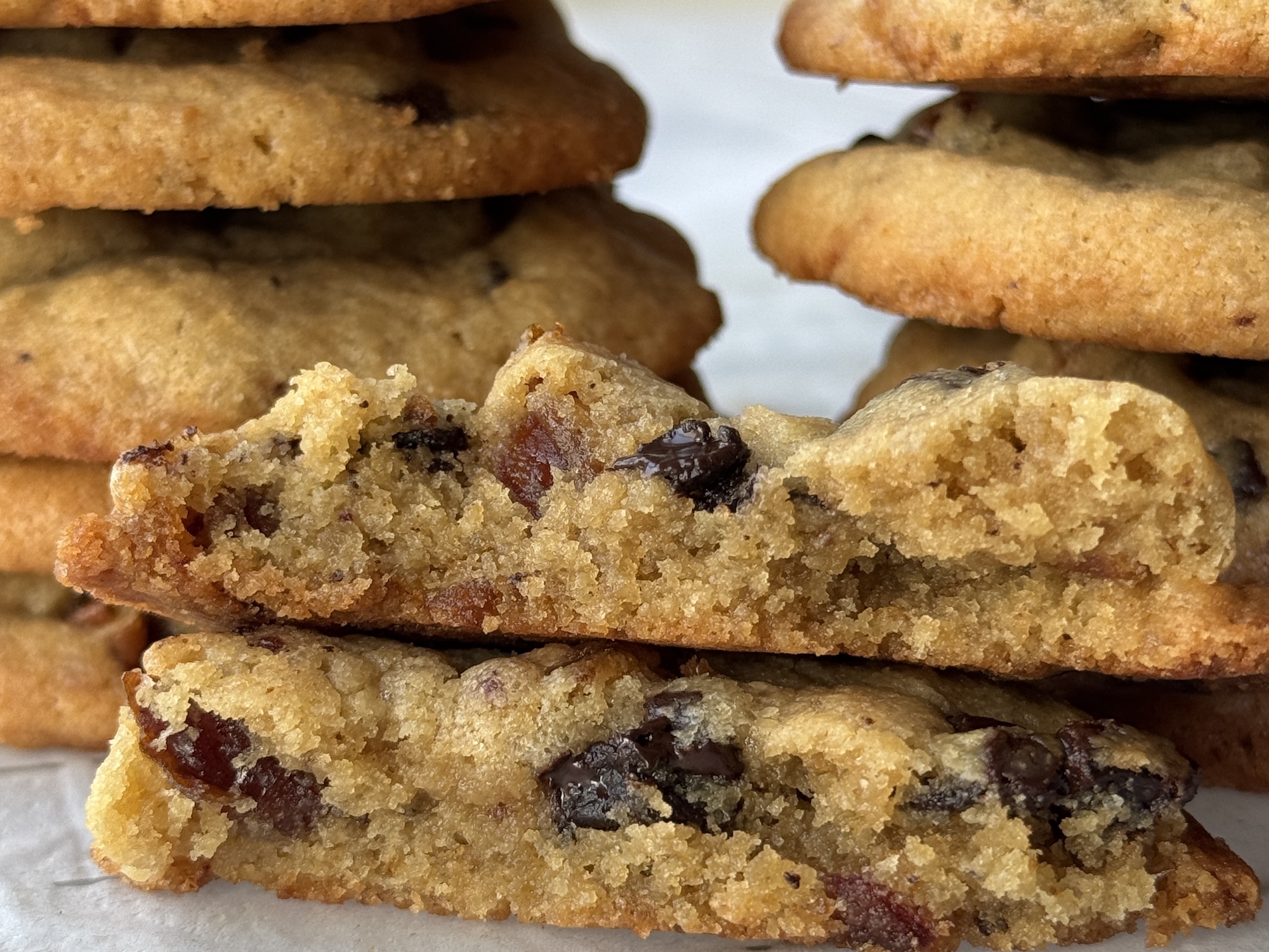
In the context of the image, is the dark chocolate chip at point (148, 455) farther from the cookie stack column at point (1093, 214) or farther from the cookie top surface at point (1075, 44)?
the cookie top surface at point (1075, 44)

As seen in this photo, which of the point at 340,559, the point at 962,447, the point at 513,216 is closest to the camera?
the point at 962,447

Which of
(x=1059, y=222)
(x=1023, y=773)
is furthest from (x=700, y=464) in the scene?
(x=1059, y=222)

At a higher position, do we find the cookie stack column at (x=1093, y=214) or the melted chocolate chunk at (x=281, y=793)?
the cookie stack column at (x=1093, y=214)

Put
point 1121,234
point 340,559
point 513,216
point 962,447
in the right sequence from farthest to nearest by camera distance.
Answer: point 513,216 < point 1121,234 < point 340,559 < point 962,447

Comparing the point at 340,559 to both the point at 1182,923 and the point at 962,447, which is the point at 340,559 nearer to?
the point at 962,447

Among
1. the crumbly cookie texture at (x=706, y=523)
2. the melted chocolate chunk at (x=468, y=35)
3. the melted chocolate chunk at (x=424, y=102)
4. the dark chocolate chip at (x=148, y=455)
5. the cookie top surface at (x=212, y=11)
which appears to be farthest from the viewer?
the melted chocolate chunk at (x=468, y=35)

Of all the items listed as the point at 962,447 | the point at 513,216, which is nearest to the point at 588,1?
the point at 513,216

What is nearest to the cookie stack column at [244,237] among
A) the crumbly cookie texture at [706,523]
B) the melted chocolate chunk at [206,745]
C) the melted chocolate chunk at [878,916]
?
the crumbly cookie texture at [706,523]
